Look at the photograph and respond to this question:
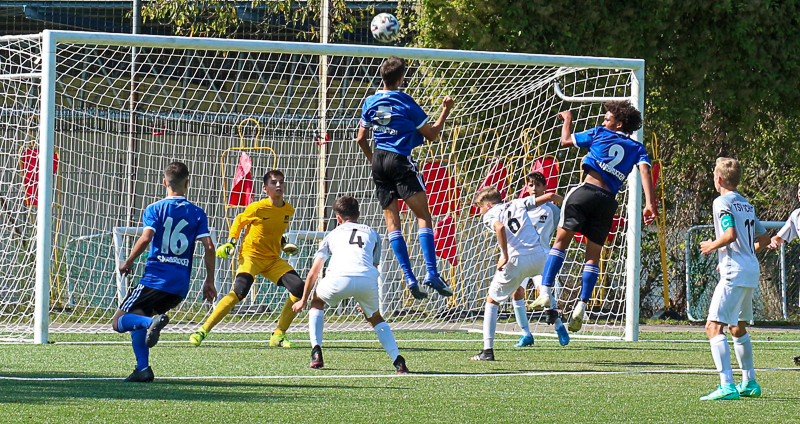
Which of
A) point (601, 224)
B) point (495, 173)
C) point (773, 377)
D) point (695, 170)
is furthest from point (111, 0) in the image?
point (773, 377)

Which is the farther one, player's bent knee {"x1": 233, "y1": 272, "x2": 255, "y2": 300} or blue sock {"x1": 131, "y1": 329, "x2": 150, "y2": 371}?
player's bent knee {"x1": 233, "y1": 272, "x2": 255, "y2": 300}

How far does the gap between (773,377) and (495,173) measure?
Result: 5.90 metres

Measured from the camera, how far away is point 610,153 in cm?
852

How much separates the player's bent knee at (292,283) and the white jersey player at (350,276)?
1870mm

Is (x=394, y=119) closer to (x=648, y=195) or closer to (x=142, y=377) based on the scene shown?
(x=648, y=195)

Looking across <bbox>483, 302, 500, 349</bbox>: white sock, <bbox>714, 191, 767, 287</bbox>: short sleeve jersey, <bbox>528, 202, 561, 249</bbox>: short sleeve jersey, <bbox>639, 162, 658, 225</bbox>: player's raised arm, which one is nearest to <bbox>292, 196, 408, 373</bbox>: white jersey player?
<bbox>483, 302, 500, 349</bbox>: white sock

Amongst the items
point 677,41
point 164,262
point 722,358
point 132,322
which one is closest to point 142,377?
point 132,322

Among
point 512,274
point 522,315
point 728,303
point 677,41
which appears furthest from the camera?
point 677,41

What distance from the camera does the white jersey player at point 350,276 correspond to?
750cm

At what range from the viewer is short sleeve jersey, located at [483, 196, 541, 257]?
9312 millimetres

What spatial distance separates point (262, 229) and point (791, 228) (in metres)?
4.88

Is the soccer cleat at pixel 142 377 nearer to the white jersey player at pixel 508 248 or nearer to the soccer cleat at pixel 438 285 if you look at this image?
the soccer cleat at pixel 438 285

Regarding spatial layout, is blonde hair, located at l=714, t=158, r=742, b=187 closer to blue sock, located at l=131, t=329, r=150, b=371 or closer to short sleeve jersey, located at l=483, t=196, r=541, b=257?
short sleeve jersey, located at l=483, t=196, r=541, b=257

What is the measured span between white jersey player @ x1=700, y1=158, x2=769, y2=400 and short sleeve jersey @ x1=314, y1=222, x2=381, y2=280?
8.19 feet
